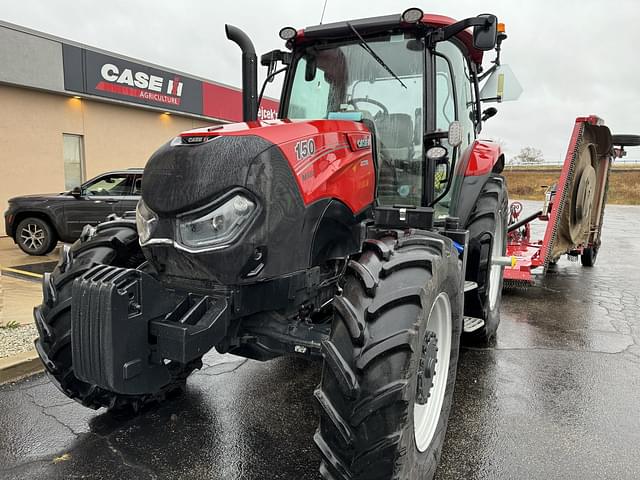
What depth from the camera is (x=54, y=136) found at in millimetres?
11891

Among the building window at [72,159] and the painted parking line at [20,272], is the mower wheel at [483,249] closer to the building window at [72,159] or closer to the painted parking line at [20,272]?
the painted parking line at [20,272]

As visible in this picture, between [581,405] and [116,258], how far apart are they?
3.37 meters

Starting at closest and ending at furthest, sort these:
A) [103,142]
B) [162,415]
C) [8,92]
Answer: [162,415]
[8,92]
[103,142]

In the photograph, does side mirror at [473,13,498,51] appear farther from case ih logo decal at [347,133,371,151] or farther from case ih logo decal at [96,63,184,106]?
case ih logo decal at [96,63,184,106]

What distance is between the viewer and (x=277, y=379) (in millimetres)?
3926

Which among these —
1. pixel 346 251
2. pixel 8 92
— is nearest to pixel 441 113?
pixel 346 251

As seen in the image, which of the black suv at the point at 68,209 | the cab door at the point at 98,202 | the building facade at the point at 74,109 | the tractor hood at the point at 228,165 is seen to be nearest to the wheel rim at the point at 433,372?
the tractor hood at the point at 228,165

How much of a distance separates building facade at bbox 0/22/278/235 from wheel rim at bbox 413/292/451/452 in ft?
37.1

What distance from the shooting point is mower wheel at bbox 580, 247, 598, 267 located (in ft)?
29.0

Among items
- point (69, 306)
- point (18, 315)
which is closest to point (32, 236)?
point (18, 315)

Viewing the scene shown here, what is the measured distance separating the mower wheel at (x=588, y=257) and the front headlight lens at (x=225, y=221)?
8202 millimetres

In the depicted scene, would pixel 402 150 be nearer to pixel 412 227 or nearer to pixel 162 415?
pixel 412 227

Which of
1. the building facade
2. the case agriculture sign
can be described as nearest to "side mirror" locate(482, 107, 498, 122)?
the case agriculture sign

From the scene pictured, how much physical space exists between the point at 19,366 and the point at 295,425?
2382 mm
